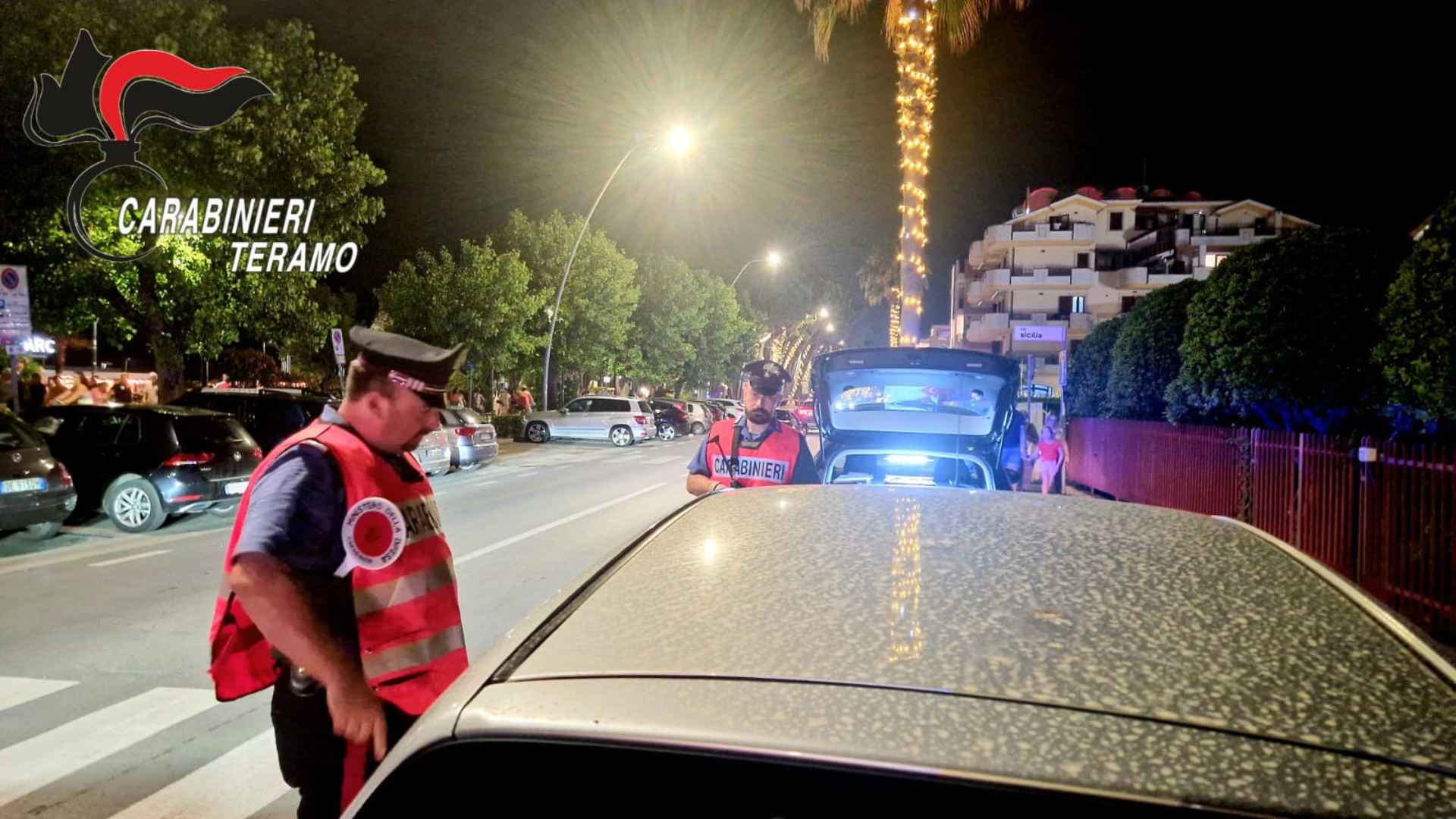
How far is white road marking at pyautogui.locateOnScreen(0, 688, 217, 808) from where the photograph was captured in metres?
4.03

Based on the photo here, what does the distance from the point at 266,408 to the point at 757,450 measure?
37.4ft

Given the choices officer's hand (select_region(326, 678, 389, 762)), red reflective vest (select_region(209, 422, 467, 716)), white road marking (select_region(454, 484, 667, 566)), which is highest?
red reflective vest (select_region(209, 422, 467, 716))

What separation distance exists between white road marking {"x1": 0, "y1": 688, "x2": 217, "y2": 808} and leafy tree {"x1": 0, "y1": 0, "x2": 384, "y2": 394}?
15374 millimetres

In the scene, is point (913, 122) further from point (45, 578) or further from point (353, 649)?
point (353, 649)

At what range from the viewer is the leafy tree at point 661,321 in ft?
169

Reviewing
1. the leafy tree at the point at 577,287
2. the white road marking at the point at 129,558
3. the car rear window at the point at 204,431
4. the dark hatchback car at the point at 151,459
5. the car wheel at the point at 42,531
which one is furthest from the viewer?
the leafy tree at the point at 577,287

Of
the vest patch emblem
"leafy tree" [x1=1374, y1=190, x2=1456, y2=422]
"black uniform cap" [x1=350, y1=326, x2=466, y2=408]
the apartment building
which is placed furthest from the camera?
the apartment building

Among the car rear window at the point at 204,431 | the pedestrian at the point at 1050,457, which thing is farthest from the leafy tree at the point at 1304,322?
the car rear window at the point at 204,431

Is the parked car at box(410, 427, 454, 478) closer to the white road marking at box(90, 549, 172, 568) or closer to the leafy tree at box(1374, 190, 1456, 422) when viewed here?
the white road marking at box(90, 549, 172, 568)

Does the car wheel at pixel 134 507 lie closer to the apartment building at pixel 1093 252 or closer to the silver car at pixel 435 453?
the silver car at pixel 435 453

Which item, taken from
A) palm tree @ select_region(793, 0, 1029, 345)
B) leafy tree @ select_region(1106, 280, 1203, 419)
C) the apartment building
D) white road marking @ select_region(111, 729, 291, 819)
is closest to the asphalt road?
white road marking @ select_region(111, 729, 291, 819)

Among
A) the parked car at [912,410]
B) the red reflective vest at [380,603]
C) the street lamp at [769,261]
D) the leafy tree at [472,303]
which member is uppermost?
the street lamp at [769,261]

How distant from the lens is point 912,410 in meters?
7.88

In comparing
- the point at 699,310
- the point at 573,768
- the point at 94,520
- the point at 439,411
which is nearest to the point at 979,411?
the point at 439,411
